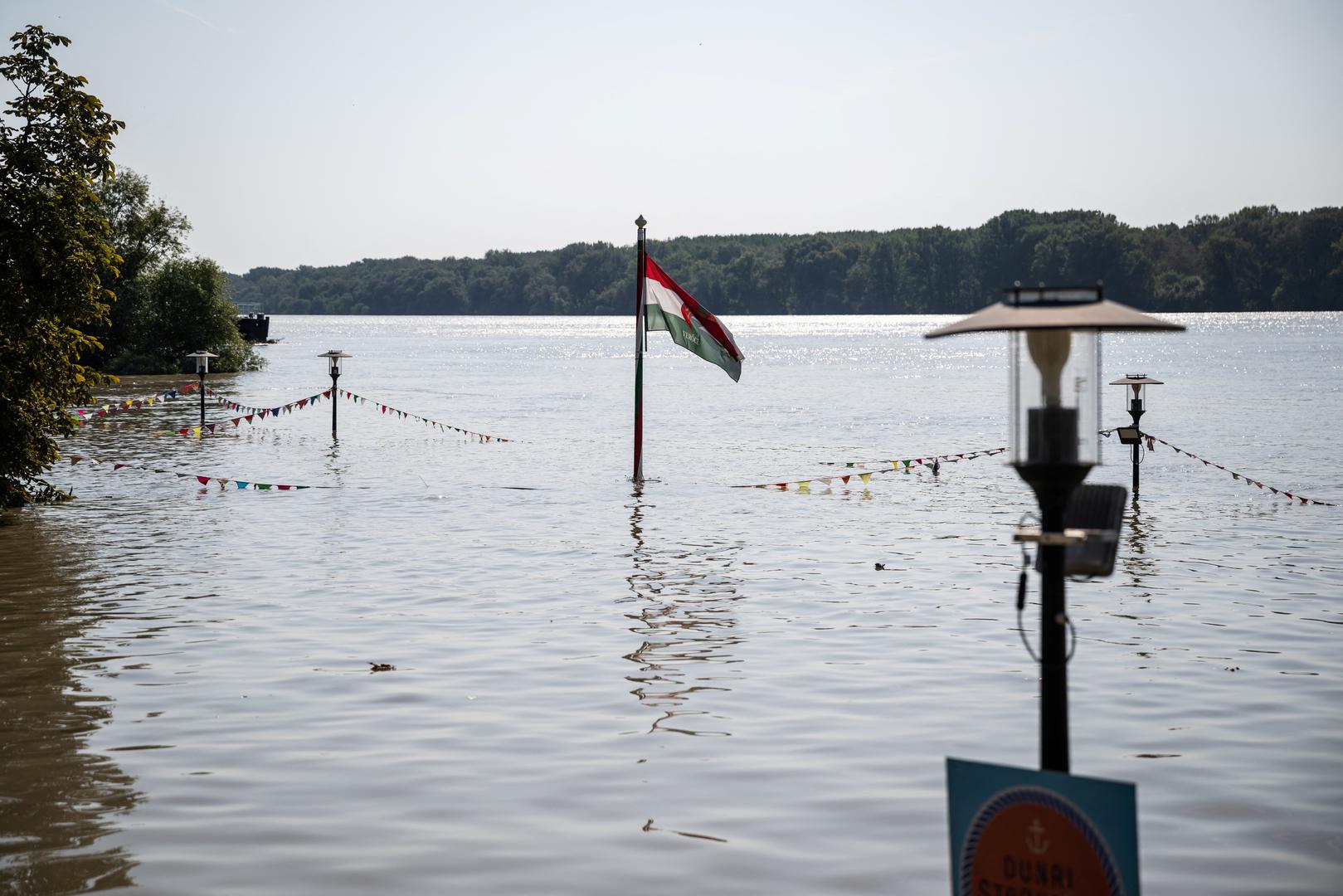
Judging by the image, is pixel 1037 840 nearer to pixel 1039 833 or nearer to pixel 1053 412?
A: pixel 1039 833

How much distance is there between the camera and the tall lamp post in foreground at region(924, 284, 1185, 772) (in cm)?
582

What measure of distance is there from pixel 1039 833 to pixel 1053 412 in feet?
5.60

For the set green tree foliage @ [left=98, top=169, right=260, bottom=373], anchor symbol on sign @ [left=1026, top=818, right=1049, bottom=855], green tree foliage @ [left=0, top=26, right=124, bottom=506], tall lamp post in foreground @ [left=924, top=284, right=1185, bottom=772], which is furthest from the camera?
green tree foliage @ [left=98, top=169, right=260, bottom=373]

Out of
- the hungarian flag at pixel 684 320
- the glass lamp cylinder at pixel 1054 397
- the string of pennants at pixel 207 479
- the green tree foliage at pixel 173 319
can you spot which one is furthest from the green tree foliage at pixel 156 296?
the glass lamp cylinder at pixel 1054 397

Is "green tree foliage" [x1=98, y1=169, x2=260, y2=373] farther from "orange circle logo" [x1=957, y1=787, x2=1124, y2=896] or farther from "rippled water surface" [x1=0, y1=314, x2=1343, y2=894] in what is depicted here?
"orange circle logo" [x1=957, y1=787, x2=1124, y2=896]

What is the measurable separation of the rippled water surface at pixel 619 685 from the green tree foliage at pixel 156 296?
62828 mm

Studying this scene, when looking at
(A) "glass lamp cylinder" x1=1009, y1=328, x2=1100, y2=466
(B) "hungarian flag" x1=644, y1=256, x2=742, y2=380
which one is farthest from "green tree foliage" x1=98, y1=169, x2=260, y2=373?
(A) "glass lamp cylinder" x1=1009, y1=328, x2=1100, y2=466

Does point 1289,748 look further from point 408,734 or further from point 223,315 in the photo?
point 223,315

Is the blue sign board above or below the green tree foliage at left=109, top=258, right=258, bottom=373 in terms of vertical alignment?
below

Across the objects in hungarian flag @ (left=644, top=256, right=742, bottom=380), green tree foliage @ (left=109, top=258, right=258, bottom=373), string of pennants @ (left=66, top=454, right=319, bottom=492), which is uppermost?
green tree foliage @ (left=109, top=258, right=258, bottom=373)

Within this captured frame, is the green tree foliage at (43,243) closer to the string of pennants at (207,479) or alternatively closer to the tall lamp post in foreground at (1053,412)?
the string of pennants at (207,479)

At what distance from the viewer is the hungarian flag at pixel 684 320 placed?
88.2 feet

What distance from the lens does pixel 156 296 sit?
90.4m

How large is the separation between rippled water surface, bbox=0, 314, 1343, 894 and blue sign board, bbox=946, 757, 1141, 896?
2381 mm
